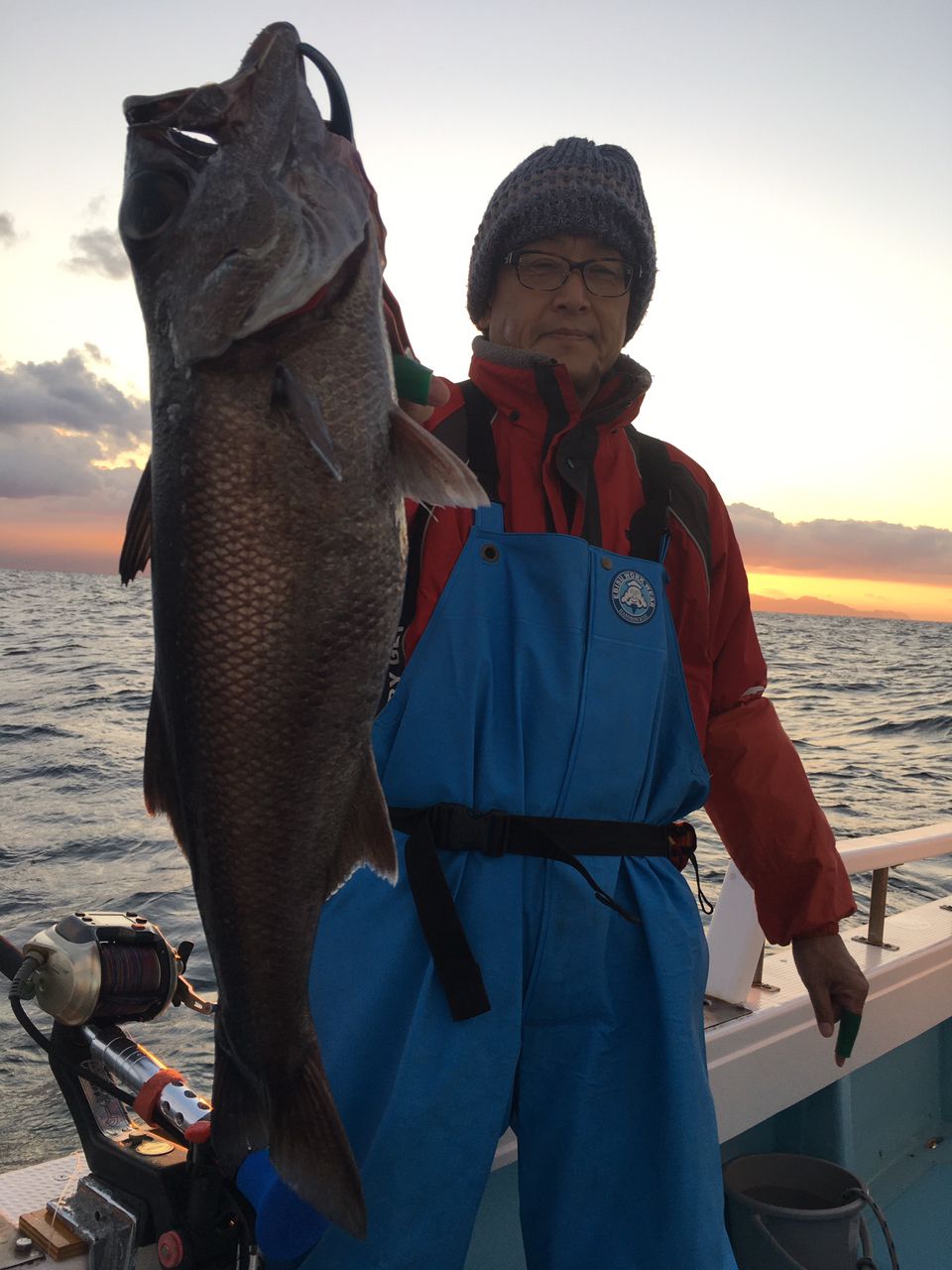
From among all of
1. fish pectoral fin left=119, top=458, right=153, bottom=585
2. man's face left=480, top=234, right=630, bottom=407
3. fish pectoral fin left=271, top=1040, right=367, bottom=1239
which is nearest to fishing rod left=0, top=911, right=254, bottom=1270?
Answer: fish pectoral fin left=271, top=1040, right=367, bottom=1239

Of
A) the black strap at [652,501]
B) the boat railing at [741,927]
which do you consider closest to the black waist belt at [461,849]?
the black strap at [652,501]

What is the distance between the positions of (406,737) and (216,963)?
24.8 inches

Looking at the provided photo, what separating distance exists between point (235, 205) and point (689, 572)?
1441 millimetres

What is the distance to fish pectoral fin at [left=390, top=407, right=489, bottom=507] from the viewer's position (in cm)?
153

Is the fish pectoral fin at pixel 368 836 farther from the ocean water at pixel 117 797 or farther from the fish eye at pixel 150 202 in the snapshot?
the fish eye at pixel 150 202

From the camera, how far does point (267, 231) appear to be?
4.89 feet

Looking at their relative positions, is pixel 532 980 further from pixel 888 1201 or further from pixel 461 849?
pixel 888 1201

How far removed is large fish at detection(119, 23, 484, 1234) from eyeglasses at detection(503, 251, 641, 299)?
3.65ft

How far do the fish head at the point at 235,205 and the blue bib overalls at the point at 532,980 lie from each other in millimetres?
830

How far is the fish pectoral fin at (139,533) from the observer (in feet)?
5.11

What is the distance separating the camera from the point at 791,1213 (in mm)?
3318

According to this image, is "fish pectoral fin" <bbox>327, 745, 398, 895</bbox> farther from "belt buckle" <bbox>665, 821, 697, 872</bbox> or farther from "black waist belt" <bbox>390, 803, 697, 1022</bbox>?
"belt buckle" <bbox>665, 821, 697, 872</bbox>

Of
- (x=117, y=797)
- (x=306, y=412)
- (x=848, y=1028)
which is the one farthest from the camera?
(x=117, y=797)

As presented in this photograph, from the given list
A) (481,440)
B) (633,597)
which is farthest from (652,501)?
(481,440)
